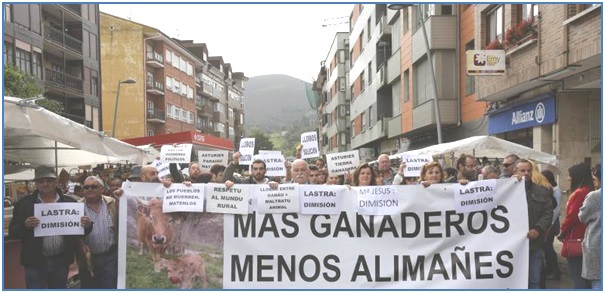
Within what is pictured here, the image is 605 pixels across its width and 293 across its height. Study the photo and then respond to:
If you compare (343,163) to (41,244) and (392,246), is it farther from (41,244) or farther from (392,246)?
(41,244)

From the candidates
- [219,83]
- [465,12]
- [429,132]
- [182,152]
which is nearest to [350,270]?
[182,152]

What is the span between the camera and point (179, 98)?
68.8 metres

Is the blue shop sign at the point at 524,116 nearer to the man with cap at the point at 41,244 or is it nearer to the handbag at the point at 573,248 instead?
the handbag at the point at 573,248

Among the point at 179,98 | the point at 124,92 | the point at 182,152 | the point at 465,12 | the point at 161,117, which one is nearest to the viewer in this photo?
the point at 182,152

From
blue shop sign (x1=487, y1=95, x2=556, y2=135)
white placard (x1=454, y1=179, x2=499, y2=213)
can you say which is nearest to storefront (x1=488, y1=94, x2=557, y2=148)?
blue shop sign (x1=487, y1=95, x2=556, y2=135)

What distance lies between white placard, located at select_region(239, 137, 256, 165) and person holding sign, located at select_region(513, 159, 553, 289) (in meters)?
5.13

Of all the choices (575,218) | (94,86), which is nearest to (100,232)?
(575,218)

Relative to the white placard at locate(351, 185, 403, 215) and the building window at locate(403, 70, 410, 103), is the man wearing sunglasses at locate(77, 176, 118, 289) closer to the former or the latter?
the white placard at locate(351, 185, 403, 215)

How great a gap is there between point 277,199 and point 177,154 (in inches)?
161

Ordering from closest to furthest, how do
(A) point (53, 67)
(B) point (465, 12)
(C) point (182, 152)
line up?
(C) point (182, 152)
(B) point (465, 12)
(A) point (53, 67)

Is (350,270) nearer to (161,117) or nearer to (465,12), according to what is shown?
(465,12)

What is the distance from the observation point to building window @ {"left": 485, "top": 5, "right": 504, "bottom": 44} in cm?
1952

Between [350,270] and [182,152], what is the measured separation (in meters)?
4.63

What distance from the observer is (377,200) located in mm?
6617
